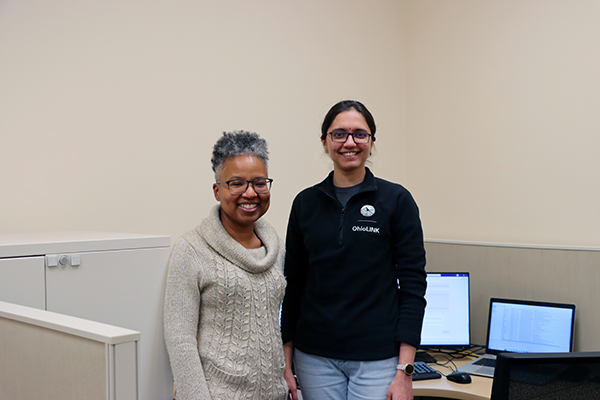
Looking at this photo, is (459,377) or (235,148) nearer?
(235,148)

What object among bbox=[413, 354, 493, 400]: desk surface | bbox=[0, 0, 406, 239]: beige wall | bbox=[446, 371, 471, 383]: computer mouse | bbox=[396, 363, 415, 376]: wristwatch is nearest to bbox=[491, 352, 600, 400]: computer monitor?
bbox=[396, 363, 415, 376]: wristwatch

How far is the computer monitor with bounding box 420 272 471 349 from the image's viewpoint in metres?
2.47

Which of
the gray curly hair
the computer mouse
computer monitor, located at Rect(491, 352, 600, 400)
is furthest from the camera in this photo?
the computer mouse

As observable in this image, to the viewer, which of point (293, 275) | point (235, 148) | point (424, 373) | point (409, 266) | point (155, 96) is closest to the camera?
point (235, 148)

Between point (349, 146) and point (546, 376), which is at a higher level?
point (349, 146)

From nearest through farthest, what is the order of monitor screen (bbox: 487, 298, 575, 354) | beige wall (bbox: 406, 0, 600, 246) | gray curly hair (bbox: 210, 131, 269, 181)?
gray curly hair (bbox: 210, 131, 269, 181), monitor screen (bbox: 487, 298, 575, 354), beige wall (bbox: 406, 0, 600, 246)

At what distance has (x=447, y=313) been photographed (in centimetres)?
249

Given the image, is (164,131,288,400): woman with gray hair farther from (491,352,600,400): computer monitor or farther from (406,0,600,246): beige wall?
(406,0,600,246): beige wall

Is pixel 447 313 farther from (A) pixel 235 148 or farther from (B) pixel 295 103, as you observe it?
(A) pixel 235 148

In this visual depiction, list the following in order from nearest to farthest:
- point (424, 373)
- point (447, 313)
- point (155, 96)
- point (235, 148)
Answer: point (235, 148) → point (424, 373) → point (155, 96) → point (447, 313)

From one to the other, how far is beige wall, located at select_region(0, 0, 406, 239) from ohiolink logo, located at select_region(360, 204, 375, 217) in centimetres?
114

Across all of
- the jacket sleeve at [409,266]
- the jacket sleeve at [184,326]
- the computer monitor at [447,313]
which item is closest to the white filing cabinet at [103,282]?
the jacket sleeve at [184,326]

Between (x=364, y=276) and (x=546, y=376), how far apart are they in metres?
0.54

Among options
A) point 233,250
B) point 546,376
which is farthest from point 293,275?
point 546,376
